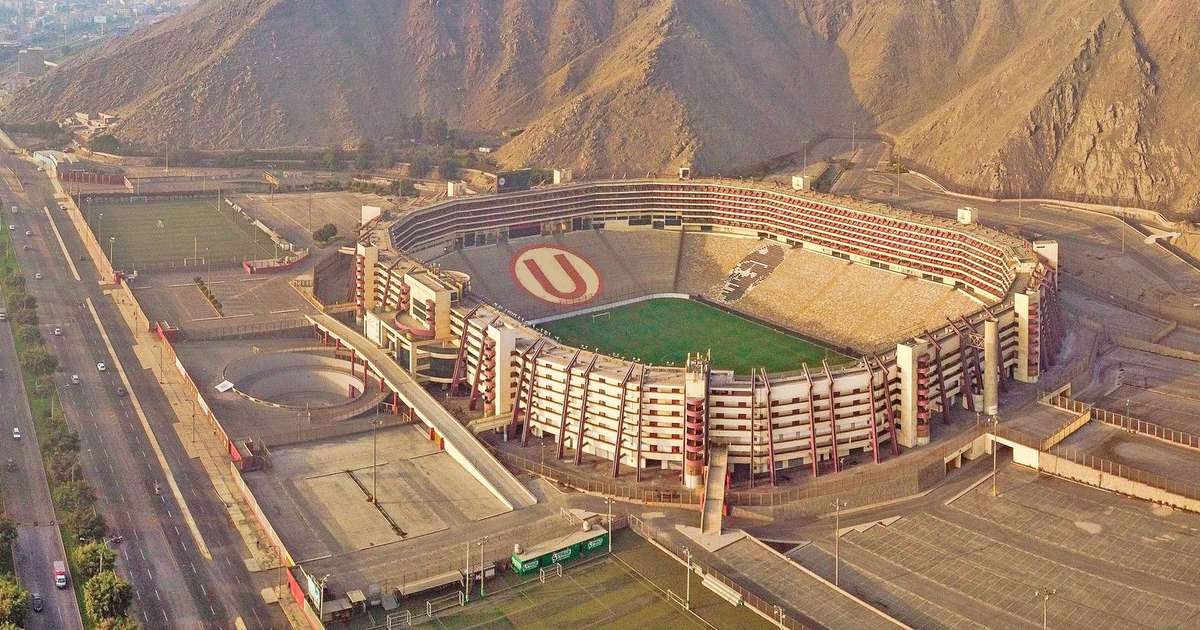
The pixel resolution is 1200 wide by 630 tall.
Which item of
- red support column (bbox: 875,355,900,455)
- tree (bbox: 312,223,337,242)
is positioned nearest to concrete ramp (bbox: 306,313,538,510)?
red support column (bbox: 875,355,900,455)

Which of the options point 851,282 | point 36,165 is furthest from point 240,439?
point 36,165

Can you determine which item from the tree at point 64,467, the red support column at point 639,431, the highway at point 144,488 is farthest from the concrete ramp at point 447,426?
the tree at point 64,467

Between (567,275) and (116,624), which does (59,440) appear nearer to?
(116,624)

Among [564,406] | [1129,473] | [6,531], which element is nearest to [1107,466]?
[1129,473]

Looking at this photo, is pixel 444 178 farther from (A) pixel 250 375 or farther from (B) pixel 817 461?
(B) pixel 817 461

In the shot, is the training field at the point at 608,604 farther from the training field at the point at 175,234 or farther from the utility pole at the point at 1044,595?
the training field at the point at 175,234
